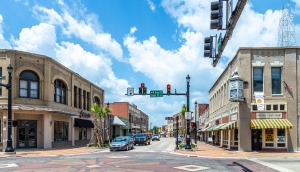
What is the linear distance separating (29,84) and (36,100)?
1734 millimetres

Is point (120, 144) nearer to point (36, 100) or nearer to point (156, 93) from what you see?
point (156, 93)

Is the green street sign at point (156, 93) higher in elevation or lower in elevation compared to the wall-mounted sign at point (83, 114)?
higher

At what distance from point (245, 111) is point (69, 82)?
2204 centimetres

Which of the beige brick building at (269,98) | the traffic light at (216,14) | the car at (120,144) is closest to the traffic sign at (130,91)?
the car at (120,144)

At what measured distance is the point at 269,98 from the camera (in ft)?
91.1

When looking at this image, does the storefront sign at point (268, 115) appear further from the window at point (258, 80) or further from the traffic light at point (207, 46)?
the traffic light at point (207, 46)

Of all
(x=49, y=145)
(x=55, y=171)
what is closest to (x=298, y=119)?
(x=55, y=171)

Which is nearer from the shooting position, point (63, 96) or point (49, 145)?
point (49, 145)

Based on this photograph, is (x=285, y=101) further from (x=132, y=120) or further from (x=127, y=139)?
(x=132, y=120)

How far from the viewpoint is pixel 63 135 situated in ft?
125

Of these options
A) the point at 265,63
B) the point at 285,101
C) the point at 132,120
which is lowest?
the point at 132,120

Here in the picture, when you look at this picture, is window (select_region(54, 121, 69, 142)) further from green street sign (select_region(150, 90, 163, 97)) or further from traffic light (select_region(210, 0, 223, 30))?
traffic light (select_region(210, 0, 223, 30))

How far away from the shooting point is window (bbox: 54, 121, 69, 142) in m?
35.7

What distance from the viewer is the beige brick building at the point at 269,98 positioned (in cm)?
2739
